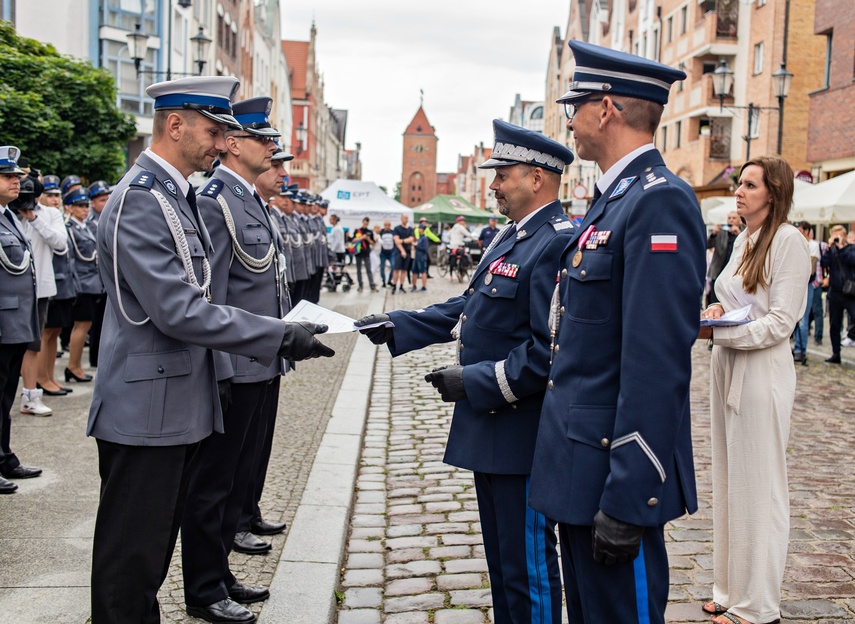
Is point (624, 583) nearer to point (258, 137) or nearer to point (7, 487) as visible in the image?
point (258, 137)

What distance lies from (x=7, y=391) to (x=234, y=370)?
3153mm

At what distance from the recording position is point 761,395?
4.14m

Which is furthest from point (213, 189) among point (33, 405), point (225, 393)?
point (33, 405)

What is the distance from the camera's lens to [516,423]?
349 cm

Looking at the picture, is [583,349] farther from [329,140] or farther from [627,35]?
[329,140]

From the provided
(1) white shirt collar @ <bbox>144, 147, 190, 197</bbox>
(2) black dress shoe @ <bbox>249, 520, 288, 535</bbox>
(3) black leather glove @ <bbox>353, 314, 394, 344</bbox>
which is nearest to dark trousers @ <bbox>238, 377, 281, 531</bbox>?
(2) black dress shoe @ <bbox>249, 520, 288, 535</bbox>

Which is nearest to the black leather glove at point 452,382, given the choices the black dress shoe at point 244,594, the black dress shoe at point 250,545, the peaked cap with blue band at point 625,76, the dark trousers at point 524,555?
the dark trousers at point 524,555

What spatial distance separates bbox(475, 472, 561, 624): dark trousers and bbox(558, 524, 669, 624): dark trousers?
638 millimetres

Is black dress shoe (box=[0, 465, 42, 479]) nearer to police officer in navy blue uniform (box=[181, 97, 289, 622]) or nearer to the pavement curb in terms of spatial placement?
the pavement curb

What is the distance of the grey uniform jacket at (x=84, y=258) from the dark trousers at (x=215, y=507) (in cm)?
661

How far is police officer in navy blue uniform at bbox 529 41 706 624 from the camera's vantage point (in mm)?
2521

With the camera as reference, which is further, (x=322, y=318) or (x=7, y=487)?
Answer: (x=7, y=487)

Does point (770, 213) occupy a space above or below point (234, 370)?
above

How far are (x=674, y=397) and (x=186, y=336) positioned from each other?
5.64 ft
